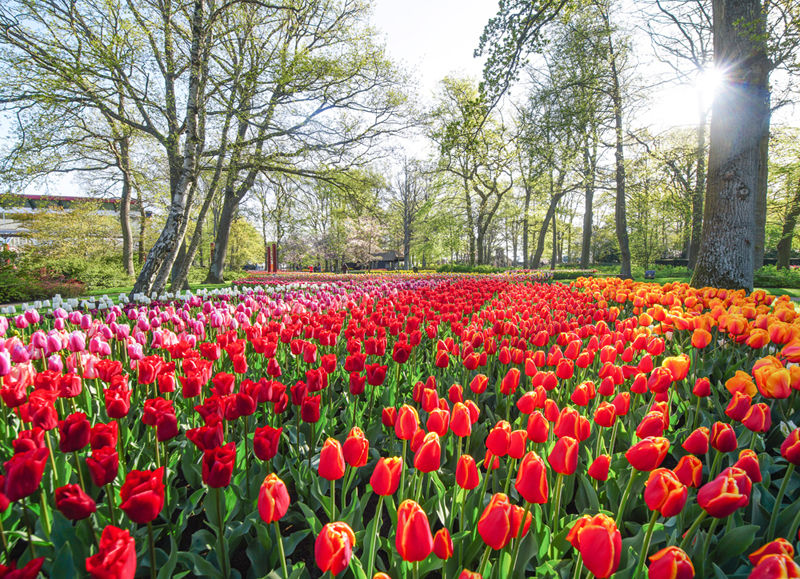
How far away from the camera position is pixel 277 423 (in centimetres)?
238

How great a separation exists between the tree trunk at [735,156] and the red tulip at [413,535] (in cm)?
824

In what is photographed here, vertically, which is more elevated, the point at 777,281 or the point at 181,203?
the point at 181,203

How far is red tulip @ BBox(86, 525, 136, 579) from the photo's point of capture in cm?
80

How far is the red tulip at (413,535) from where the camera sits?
0.95m

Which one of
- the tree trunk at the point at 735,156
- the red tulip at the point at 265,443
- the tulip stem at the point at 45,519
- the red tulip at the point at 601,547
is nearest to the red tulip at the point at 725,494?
the red tulip at the point at 601,547

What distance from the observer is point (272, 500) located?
1115 millimetres

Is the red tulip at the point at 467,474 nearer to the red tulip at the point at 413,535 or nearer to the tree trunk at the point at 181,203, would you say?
the red tulip at the point at 413,535

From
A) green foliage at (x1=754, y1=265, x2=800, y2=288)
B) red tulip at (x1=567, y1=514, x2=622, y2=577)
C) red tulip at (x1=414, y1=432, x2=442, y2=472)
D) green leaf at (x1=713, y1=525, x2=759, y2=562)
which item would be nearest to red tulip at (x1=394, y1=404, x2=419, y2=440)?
red tulip at (x1=414, y1=432, x2=442, y2=472)

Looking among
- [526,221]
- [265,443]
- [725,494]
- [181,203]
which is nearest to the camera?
[725,494]

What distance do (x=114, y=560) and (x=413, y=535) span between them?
612mm

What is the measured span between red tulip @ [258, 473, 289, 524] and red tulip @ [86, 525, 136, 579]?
0.32 meters

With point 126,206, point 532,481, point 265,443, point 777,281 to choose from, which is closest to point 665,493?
point 532,481

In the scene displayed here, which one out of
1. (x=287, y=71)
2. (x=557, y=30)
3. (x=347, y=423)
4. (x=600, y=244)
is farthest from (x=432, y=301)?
(x=600, y=244)

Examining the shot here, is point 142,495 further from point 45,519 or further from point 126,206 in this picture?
point 126,206
